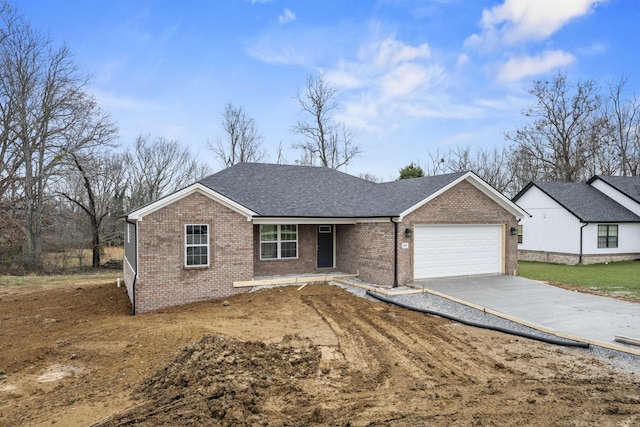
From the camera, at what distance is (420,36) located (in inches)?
644

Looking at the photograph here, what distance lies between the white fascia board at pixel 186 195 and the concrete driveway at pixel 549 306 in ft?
21.8

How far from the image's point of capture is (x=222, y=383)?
5902 millimetres

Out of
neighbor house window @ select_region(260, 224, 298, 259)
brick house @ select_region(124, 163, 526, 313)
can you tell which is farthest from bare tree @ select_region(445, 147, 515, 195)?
neighbor house window @ select_region(260, 224, 298, 259)

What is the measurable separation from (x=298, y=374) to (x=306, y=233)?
9.82 meters

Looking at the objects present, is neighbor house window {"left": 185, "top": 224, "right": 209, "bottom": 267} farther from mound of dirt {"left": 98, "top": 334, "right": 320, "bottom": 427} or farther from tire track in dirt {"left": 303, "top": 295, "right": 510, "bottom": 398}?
mound of dirt {"left": 98, "top": 334, "right": 320, "bottom": 427}

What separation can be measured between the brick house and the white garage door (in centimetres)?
4

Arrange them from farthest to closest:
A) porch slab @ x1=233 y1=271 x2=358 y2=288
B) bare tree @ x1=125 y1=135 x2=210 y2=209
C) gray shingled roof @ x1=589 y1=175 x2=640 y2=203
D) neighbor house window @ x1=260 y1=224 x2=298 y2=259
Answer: bare tree @ x1=125 y1=135 x2=210 y2=209
gray shingled roof @ x1=589 y1=175 x2=640 y2=203
neighbor house window @ x1=260 y1=224 x2=298 y2=259
porch slab @ x1=233 y1=271 x2=358 y2=288

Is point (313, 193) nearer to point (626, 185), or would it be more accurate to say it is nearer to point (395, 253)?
point (395, 253)

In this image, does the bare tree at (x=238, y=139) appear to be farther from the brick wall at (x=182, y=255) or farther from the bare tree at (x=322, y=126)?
the brick wall at (x=182, y=255)

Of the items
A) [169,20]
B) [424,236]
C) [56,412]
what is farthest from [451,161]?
[56,412]

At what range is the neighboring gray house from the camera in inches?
938

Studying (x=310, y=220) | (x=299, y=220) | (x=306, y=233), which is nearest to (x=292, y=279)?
(x=299, y=220)

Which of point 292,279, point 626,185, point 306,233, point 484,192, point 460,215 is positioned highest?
A: point 626,185

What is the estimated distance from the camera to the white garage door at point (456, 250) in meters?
14.4
